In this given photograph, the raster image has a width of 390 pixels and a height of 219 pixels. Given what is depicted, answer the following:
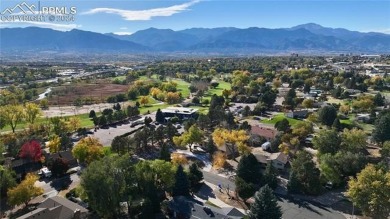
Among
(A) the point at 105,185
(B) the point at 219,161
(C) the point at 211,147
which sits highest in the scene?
(A) the point at 105,185

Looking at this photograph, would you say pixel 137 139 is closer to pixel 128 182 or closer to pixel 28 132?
pixel 128 182

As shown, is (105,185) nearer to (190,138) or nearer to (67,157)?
(67,157)

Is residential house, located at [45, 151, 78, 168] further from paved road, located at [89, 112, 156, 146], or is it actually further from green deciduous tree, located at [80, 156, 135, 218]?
green deciduous tree, located at [80, 156, 135, 218]

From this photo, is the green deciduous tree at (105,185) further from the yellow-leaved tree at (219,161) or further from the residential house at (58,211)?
the yellow-leaved tree at (219,161)

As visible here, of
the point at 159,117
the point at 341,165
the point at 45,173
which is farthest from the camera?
the point at 159,117

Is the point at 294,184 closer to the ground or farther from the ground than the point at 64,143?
closer to the ground

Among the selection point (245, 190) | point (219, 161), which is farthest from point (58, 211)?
point (219, 161)

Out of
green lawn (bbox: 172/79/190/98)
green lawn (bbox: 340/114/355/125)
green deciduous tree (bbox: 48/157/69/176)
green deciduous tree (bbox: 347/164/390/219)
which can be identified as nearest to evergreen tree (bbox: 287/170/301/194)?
green deciduous tree (bbox: 347/164/390/219)
